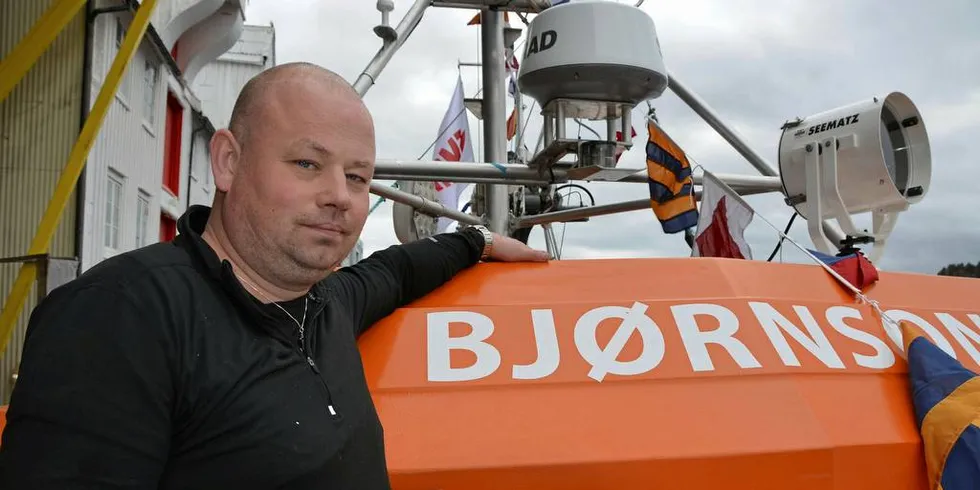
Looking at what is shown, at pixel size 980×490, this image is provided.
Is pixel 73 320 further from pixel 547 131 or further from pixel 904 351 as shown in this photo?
pixel 547 131

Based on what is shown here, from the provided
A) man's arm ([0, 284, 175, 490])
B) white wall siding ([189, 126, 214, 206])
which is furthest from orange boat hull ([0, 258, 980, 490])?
white wall siding ([189, 126, 214, 206])

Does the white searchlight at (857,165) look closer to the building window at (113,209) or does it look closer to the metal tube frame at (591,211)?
the metal tube frame at (591,211)

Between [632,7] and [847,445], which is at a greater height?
[632,7]

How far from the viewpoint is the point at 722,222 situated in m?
3.21

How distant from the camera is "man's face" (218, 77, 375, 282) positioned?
1338mm

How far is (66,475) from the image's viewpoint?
3.26ft

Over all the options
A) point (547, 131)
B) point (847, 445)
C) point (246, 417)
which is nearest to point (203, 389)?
point (246, 417)

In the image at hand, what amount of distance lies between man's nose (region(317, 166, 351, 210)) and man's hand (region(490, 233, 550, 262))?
1.26 m

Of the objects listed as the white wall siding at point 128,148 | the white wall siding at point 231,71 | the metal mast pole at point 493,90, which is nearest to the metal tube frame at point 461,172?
the metal mast pole at point 493,90

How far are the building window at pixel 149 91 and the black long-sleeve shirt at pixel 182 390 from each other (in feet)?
38.6

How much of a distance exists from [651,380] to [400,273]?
0.81 m

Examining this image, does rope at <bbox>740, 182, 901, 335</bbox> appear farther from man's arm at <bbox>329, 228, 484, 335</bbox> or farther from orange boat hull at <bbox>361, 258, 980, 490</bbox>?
man's arm at <bbox>329, 228, 484, 335</bbox>

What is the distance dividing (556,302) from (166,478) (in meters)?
1.31

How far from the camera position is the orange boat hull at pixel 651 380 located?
5.78ft
